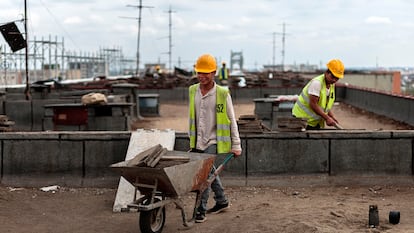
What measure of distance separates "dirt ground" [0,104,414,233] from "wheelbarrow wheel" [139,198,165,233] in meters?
0.27

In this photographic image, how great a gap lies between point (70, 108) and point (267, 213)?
10087mm

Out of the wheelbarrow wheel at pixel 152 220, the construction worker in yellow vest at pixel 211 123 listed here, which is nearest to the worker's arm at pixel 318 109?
the construction worker in yellow vest at pixel 211 123

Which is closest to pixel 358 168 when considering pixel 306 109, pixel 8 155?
pixel 306 109

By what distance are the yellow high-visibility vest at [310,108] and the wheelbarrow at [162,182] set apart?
2.50 m

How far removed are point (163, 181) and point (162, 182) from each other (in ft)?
0.13

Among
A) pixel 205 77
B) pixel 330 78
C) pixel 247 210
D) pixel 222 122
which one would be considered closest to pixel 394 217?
pixel 247 210

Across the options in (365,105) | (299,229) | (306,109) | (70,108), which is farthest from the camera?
(365,105)

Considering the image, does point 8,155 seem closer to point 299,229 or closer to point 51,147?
point 51,147

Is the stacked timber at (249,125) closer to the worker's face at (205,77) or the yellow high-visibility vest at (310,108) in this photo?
the yellow high-visibility vest at (310,108)

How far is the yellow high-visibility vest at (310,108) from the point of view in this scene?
8.66 metres

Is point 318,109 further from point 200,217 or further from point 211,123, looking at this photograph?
point 200,217

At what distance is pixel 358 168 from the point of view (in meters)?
9.17

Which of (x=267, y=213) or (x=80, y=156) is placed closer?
(x=267, y=213)

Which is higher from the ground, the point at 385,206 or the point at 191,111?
the point at 191,111
